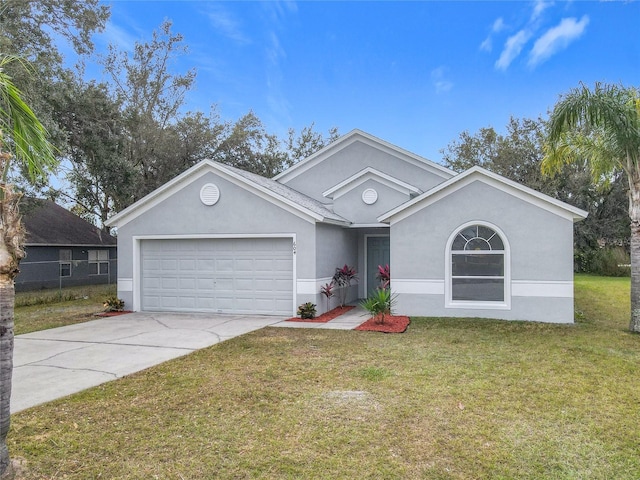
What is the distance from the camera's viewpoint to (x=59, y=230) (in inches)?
958

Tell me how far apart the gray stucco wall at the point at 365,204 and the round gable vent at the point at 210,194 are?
449 centimetres

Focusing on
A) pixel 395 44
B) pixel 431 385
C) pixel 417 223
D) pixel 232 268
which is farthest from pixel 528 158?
pixel 431 385

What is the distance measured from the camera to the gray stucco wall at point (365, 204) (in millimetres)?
14594

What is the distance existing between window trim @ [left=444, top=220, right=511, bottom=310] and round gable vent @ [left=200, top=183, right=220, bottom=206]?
274 inches

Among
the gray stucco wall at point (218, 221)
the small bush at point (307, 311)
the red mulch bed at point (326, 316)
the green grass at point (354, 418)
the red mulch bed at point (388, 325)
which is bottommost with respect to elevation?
the red mulch bed at point (326, 316)

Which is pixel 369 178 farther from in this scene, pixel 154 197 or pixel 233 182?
pixel 154 197

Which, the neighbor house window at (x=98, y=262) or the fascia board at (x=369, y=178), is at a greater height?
the fascia board at (x=369, y=178)

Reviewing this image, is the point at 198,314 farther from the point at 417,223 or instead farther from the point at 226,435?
the point at 226,435

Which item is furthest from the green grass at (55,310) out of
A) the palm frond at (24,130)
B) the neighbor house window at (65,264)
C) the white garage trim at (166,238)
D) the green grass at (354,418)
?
the palm frond at (24,130)

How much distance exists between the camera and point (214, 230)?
510 inches

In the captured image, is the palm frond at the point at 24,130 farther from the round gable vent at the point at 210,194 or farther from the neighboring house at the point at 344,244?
the round gable vent at the point at 210,194

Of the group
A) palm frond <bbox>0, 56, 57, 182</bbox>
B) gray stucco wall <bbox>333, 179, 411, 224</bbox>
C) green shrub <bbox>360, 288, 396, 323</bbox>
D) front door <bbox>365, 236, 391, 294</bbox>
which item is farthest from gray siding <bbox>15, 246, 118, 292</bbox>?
palm frond <bbox>0, 56, 57, 182</bbox>

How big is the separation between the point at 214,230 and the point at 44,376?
22.5 feet

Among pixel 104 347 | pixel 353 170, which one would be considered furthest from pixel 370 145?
pixel 104 347
